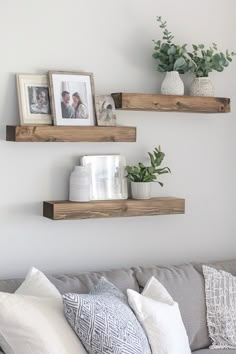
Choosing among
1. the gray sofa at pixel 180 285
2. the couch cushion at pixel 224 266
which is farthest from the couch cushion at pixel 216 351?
the couch cushion at pixel 224 266

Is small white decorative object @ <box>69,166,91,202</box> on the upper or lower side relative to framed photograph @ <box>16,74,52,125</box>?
lower

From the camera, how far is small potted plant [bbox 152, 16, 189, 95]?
10.5 feet

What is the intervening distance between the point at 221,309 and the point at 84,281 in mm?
697

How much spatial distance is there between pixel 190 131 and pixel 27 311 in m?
1.52

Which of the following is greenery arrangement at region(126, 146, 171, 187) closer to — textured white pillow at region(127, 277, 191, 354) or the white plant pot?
the white plant pot

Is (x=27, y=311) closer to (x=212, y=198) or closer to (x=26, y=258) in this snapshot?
(x=26, y=258)

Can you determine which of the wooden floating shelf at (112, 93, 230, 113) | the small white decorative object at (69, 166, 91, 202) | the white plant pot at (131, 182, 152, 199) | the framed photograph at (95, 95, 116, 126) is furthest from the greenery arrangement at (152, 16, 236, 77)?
the small white decorative object at (69, 166, 91, 202)

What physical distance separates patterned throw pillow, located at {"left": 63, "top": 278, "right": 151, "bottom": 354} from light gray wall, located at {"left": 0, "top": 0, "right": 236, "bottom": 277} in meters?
0.70

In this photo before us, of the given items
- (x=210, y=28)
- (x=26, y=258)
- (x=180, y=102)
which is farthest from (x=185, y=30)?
(x=26, y=258)

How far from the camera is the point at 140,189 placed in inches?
126

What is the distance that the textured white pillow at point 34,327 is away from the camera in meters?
2.29

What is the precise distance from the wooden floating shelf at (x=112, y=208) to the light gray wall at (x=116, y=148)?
0.14 m

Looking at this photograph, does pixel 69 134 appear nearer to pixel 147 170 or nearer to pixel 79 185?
pixel 79 185

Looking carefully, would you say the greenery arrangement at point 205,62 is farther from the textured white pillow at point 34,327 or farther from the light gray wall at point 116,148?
the textured white pillow at point 34,327
